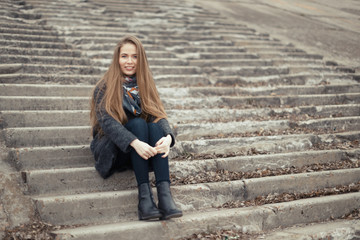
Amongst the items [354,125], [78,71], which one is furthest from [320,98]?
[78,71]

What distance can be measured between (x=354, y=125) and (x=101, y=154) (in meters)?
2.76

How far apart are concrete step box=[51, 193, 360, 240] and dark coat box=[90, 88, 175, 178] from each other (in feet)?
1.44

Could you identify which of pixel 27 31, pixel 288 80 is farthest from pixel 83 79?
pixel 288 80

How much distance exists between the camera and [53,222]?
2330 mm

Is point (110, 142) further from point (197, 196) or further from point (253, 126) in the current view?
point (253, 126)

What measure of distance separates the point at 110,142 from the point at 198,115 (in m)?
1.51

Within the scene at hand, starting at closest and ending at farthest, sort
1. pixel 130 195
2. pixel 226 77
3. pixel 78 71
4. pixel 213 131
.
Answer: pixel 130 195 → pixel 213 131 → pixel 78 71 → pixel 226 77

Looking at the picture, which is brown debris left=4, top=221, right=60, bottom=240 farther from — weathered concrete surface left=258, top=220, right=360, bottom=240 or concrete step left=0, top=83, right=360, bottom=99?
concrete step left=0, top=83, right=360, bottom=99

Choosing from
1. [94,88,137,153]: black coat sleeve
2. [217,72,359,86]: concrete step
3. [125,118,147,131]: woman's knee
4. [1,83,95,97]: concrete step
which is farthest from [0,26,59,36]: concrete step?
[125,118,147,131]: woman's knee

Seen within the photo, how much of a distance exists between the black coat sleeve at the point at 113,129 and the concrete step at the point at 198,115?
87 centimetres

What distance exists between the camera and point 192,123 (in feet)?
11.9

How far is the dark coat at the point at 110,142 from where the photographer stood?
2.44m

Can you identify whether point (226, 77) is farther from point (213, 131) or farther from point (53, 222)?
point (53, 222)

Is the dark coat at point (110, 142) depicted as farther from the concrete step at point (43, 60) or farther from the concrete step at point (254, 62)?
the concrete step at point (254, 62)
